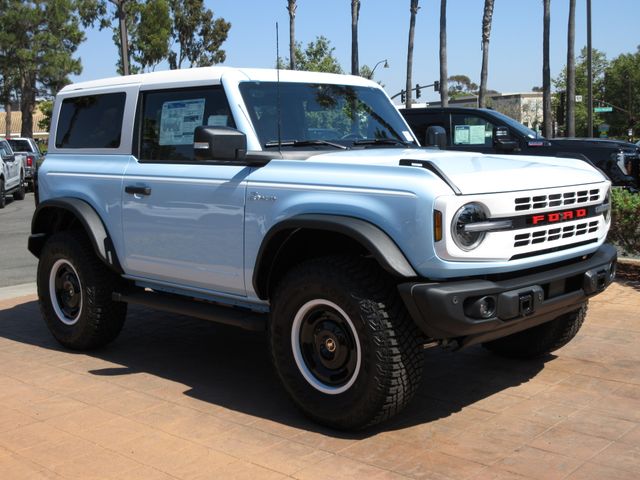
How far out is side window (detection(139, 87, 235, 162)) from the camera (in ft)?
18.1

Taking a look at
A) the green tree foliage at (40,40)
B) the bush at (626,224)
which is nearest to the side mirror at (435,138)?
the bush at (626,224)

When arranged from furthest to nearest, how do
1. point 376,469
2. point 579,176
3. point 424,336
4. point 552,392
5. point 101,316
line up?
point 101,316, point 552,392, point 579,176, point 424,336, point 376,469

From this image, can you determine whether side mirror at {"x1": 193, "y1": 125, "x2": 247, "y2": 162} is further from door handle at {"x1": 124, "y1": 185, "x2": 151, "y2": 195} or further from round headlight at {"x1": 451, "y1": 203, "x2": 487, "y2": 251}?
round headlight at {"x1": 451, "y1": 203, "x2": 487, "y2": 251}

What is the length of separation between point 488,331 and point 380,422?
0.77 metres

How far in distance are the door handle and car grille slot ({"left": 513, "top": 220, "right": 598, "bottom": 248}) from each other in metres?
2.58

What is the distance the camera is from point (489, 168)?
179 inches

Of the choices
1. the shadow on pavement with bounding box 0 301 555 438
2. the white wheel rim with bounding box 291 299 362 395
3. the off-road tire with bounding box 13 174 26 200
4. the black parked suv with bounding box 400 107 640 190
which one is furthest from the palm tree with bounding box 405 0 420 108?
the white wheel rim with bounding box 291 299 362 395

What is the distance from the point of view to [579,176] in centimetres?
490

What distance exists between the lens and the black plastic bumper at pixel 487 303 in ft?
13.3

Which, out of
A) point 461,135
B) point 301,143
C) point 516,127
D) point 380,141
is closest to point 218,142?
point 301,143

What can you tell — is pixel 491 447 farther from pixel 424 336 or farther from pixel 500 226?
pixel 500 226

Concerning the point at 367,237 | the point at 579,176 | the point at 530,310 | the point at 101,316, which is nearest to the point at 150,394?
the point at 101,316

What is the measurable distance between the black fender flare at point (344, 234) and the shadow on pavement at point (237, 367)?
0.84 meters

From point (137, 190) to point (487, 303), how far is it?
8.90 ft
